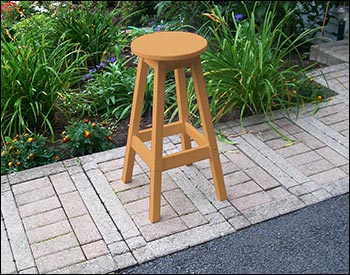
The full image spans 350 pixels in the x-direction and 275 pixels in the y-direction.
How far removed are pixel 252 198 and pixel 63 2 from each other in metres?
3.12

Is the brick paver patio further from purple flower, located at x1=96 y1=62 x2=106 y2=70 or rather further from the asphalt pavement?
purple flower, located at x1=96 y1=62 x2=106 y2=70

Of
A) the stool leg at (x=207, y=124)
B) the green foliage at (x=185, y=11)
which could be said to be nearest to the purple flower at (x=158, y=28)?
the green foliage at (x=185, y=11)

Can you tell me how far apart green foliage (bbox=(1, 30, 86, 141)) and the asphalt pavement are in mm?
1472

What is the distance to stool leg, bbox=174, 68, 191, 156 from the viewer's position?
311 centimetres

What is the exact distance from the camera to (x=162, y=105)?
2814 millimetres

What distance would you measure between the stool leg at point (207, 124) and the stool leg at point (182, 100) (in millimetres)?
223

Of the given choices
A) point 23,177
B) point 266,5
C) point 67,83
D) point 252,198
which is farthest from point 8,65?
point 266,5

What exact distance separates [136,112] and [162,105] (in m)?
0.28

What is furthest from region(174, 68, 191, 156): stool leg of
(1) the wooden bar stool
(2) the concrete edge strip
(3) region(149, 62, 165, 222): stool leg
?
(2) the concrete edge strip

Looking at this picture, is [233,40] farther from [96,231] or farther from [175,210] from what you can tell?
[96,231]

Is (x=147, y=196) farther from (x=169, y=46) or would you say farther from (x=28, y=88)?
(x=28, y=88)

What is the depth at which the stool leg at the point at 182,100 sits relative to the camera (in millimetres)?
3111

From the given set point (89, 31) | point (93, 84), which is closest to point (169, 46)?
point (93, 84)

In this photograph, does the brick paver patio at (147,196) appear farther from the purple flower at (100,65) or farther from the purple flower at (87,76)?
the purple flower at (100,65)
